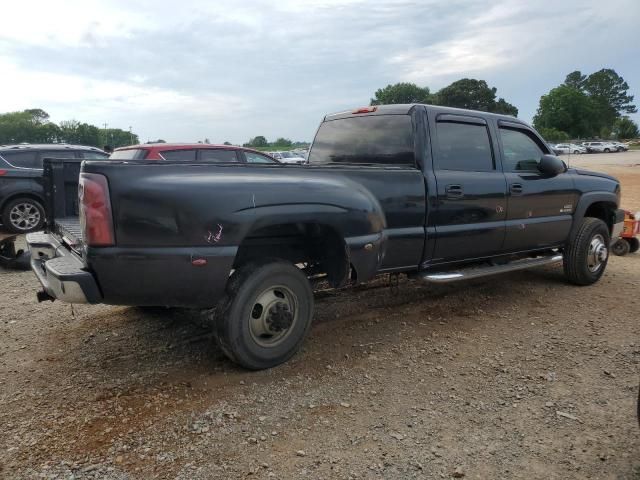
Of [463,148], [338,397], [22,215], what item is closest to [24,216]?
[22,215]

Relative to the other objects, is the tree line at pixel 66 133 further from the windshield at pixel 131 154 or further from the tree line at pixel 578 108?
the windshield at pixel 131 154

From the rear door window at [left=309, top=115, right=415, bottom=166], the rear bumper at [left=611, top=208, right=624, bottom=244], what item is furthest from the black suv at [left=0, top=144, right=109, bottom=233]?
the rear bumper at [left=611, top=208, right=624, bottom=244]

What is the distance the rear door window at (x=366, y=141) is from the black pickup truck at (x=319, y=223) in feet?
0.04

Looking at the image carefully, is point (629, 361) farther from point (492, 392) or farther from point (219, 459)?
point (219, 459)

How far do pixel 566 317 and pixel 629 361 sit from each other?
0.96 m

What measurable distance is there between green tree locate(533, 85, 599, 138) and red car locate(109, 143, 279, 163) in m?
87.4

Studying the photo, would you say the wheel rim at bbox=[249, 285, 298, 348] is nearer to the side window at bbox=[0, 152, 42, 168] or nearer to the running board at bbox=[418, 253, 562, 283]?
the running board at bbox=[418, 253, 562, 283]

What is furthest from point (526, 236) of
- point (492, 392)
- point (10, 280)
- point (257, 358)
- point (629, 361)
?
point (10, 280)

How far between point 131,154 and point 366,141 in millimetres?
4873

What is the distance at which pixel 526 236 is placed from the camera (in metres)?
4.95

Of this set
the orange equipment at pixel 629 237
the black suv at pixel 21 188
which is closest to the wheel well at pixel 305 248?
the orange equipment at pixel 629 237

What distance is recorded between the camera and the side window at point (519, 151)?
4895 mm

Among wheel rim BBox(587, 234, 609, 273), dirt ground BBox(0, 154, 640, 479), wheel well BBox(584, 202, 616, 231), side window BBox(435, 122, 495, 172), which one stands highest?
side window BBox(435, 122, 495, 172)

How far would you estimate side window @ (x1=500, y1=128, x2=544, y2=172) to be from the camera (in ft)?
16.1
